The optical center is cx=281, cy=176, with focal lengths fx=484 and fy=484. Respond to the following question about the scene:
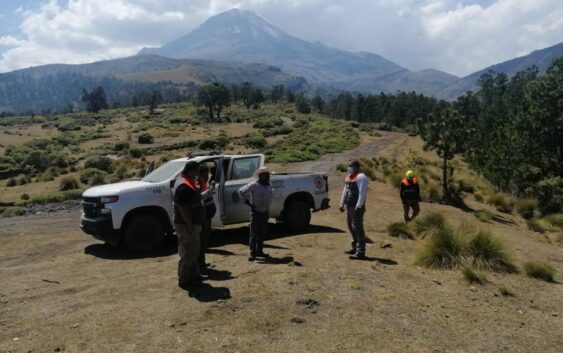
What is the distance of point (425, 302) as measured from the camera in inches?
294

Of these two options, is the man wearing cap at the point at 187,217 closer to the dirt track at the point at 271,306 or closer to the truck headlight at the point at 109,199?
the dirt track at the point at 271,306

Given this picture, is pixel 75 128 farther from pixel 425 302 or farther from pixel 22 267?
pixel 425 302

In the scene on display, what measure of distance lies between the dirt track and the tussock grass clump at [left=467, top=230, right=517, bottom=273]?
364 mm

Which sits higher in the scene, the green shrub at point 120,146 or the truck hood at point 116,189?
the truck hood at point 116,189

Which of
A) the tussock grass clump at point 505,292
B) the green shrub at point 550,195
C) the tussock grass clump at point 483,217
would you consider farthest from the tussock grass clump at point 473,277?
the green shrub at point 550,195

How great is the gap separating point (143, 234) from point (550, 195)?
2326 cm

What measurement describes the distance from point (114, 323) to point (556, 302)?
6.89m

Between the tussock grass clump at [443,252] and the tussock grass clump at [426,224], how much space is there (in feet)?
8.50

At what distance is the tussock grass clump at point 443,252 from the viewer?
950 centimetres

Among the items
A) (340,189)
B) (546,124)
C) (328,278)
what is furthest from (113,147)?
(328,278)

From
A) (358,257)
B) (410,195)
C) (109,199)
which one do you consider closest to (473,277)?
(358,257)

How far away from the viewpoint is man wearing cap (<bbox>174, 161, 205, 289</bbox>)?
24.2 ft

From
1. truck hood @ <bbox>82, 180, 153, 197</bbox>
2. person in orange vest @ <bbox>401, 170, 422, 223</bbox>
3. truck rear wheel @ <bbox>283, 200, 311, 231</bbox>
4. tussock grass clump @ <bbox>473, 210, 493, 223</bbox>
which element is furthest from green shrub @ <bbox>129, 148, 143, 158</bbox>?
truck hood @ <bbox>82, 180, 153, 197</bbox>

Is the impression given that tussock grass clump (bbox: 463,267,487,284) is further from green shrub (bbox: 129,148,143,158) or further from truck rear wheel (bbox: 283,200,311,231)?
green shrub (bbox: 129,148,143,158)
